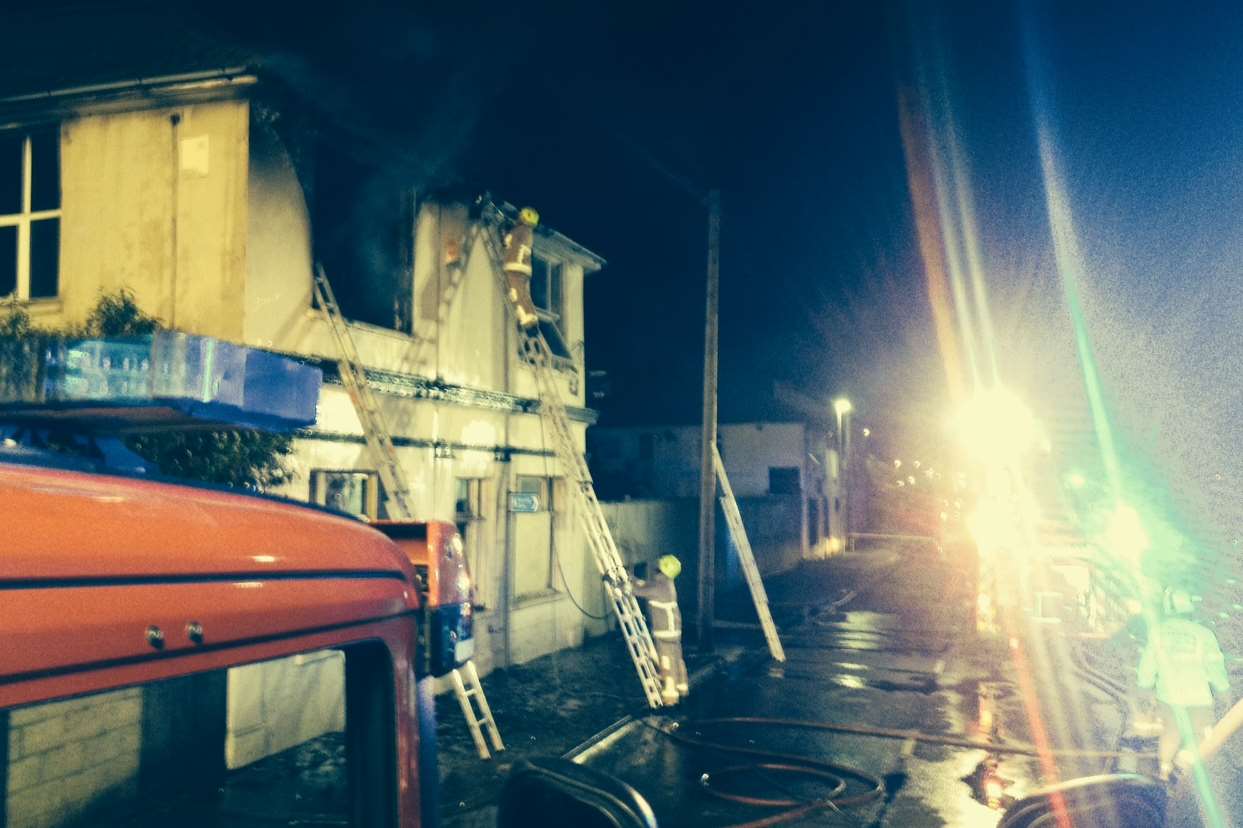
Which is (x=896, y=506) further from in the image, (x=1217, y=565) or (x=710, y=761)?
(x=710, y=761)

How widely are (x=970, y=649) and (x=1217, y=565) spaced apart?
4647mm

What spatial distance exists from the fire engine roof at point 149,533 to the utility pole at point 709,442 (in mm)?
12189

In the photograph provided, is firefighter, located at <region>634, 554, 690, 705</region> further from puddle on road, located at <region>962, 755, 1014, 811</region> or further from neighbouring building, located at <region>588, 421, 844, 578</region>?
neighbouring building, located at <region>588, 421, 844, 578</region>

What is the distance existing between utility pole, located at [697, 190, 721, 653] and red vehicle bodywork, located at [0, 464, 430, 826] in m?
12.1

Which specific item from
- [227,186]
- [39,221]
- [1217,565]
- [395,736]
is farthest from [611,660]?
[395,736]

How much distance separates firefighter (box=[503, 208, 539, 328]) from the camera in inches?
496

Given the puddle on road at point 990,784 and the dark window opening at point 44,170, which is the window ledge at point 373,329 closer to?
the dark window opening at point 44,170

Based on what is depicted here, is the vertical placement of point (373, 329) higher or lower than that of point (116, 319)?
higher

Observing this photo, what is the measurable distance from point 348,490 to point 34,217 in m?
4.56

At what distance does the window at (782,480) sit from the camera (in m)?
32.3

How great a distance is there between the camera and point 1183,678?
8008mm

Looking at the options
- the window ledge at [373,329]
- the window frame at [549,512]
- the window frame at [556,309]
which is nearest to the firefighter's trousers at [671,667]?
the window frame at [549,512]

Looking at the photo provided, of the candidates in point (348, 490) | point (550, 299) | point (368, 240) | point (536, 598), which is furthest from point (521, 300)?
point (536, 598)

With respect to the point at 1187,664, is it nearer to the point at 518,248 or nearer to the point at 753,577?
the point at 753,577
